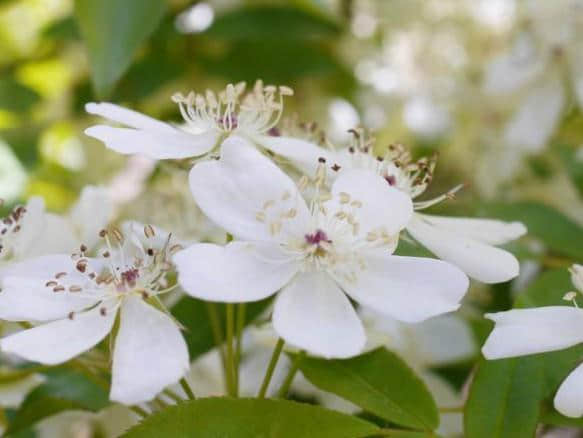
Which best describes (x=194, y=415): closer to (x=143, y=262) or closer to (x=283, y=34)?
(x=143, y=262)

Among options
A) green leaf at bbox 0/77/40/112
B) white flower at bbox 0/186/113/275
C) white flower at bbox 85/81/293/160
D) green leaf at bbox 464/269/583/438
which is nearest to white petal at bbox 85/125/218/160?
white flower at bbox 85/81/293/160

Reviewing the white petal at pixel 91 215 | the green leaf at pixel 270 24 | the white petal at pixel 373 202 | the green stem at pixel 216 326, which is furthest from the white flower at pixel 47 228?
the green leaf at pixel 270 24

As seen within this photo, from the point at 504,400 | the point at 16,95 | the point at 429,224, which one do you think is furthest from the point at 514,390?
the point at 16,95

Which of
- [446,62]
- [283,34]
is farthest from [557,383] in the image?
[446,62]

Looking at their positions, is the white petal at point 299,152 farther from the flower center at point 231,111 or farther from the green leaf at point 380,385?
the green leaf at point 380,385

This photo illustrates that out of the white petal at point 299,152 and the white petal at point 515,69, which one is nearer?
the white petal at point 299,152
